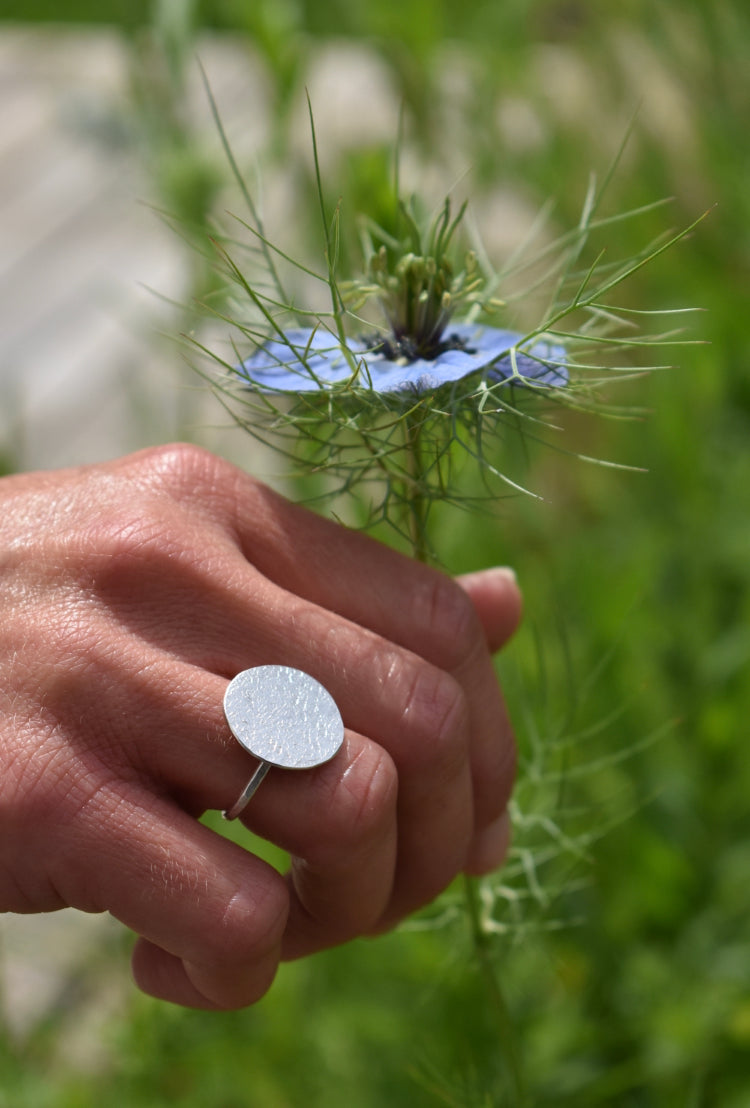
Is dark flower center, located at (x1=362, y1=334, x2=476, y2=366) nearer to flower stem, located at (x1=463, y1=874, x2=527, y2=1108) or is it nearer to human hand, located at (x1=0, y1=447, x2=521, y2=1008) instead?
human hand, located at (x1=0, y1=447, x2=521, y2=1008)

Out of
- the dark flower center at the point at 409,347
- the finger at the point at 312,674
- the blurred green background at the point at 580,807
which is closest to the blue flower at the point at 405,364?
the dark flower center at the point at 409,347

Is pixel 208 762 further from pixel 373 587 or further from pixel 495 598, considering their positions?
pixel 495 598

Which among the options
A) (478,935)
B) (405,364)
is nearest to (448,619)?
(405,364)

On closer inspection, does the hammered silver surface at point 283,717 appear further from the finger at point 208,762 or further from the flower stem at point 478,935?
the flower stem at point 478,935

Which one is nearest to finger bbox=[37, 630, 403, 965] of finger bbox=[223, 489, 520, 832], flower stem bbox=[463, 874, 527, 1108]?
finger bbox=[223, 489, 520, 832]

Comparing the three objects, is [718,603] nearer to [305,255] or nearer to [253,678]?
[305,255]

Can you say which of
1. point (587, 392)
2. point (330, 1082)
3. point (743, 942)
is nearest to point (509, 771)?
point (587, 392)
